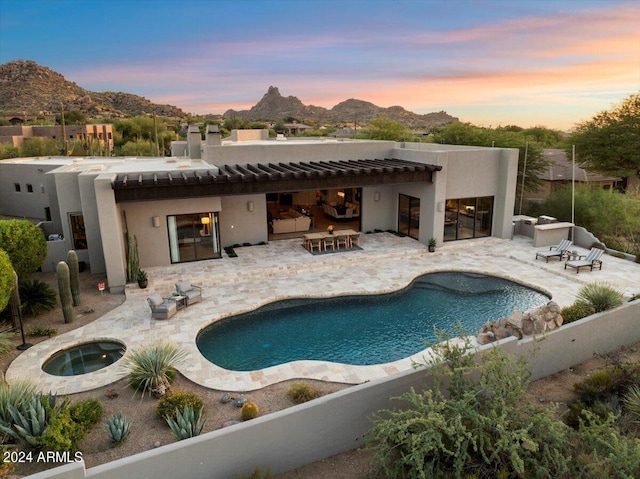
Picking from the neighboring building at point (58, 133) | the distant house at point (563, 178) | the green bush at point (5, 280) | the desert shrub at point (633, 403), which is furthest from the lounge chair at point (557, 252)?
the neighboring building at point (58, 133)

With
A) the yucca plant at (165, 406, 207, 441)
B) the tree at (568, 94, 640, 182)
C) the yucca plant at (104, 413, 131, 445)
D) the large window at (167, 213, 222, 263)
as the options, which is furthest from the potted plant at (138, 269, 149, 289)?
the tree at (568, 94, 640, 182)

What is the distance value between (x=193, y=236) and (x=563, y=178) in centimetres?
2709

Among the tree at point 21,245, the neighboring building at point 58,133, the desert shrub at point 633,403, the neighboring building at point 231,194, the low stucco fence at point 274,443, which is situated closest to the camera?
the low stucco fence at point 274,443

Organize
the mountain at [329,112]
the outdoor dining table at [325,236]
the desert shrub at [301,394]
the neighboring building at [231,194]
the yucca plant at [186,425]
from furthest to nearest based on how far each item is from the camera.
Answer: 1. the mountain at [329,112]
2. the outdoor dining table at [325,236]
3. the neighboring building at [231,194]
4. the desert shrub at [301,394]
5. the yucca plant at [186,425]

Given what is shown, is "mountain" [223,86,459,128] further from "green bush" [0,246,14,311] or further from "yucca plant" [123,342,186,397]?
"yucca plant" [123,342,186,397]

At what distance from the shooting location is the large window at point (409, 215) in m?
21.1

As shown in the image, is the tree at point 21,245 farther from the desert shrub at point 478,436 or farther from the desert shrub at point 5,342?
the desert shrub at point 478,436

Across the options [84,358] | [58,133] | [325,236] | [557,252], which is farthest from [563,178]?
[58,133]

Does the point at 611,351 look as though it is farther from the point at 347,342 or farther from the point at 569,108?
the point at 569,108

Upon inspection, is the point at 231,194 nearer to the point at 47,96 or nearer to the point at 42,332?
the point at 42,332

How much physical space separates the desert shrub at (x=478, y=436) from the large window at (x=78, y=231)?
50.0 ft

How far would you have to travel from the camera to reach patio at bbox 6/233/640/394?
Answer: 32.1 ft

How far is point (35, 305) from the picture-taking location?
13.1 m

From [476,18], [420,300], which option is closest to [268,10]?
[476,18]
